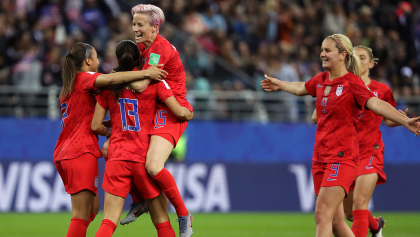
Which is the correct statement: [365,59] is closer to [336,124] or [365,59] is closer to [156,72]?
[336,124]

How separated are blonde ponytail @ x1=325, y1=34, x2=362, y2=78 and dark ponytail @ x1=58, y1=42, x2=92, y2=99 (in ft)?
8.48

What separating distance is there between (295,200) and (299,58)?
509 cm

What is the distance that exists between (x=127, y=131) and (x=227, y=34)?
39.5 ft

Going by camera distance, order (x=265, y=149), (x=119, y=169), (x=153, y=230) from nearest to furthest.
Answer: (x=119, y=169) < (x=153, y=230) < (x=265, y=149)

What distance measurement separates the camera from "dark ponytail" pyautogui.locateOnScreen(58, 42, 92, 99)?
20.5ft

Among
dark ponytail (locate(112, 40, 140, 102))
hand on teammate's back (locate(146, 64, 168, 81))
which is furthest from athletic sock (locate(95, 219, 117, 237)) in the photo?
hand on teammate's back (locate(146, 64, 168, 81))

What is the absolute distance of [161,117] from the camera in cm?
627

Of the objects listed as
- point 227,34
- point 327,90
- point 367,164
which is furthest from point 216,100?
point 327,90

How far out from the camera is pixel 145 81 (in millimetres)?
5980

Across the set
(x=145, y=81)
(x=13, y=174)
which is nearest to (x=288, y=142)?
(x=13, y=174)

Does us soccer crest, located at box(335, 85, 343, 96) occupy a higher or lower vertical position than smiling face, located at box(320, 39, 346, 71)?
lower

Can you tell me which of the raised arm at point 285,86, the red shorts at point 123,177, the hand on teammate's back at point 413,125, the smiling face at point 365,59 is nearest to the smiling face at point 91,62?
the red shorts at point 123,177

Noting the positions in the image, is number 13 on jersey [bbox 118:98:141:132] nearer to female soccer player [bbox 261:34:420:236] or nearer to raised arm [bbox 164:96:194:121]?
raised arm [bbox 164:96:194:121]

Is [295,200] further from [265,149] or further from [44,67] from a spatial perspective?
[44,67]
